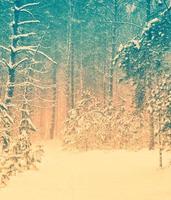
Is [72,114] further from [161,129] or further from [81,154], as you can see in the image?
[161,129]

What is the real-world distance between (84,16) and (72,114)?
42.8ft

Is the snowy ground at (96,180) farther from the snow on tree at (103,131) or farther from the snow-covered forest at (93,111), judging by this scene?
the snow on tree at (103,131)

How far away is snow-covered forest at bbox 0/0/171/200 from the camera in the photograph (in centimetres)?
1429

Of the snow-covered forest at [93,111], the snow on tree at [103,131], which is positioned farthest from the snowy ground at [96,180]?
the snow on tree at [103,131]

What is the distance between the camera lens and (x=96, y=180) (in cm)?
1584

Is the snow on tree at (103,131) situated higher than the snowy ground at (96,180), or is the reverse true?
the snow on tree at (103,131)

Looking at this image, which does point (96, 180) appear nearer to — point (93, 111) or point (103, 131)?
point (103, 131)

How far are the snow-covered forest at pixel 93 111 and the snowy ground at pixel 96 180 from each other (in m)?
0.04

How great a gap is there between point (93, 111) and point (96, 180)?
38.4ft

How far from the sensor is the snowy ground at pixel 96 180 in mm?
13242

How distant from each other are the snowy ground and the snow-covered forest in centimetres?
4

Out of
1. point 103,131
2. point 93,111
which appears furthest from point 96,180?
point 93,111

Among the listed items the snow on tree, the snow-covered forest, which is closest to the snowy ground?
the snow-covered forest

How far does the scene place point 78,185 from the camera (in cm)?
1498
